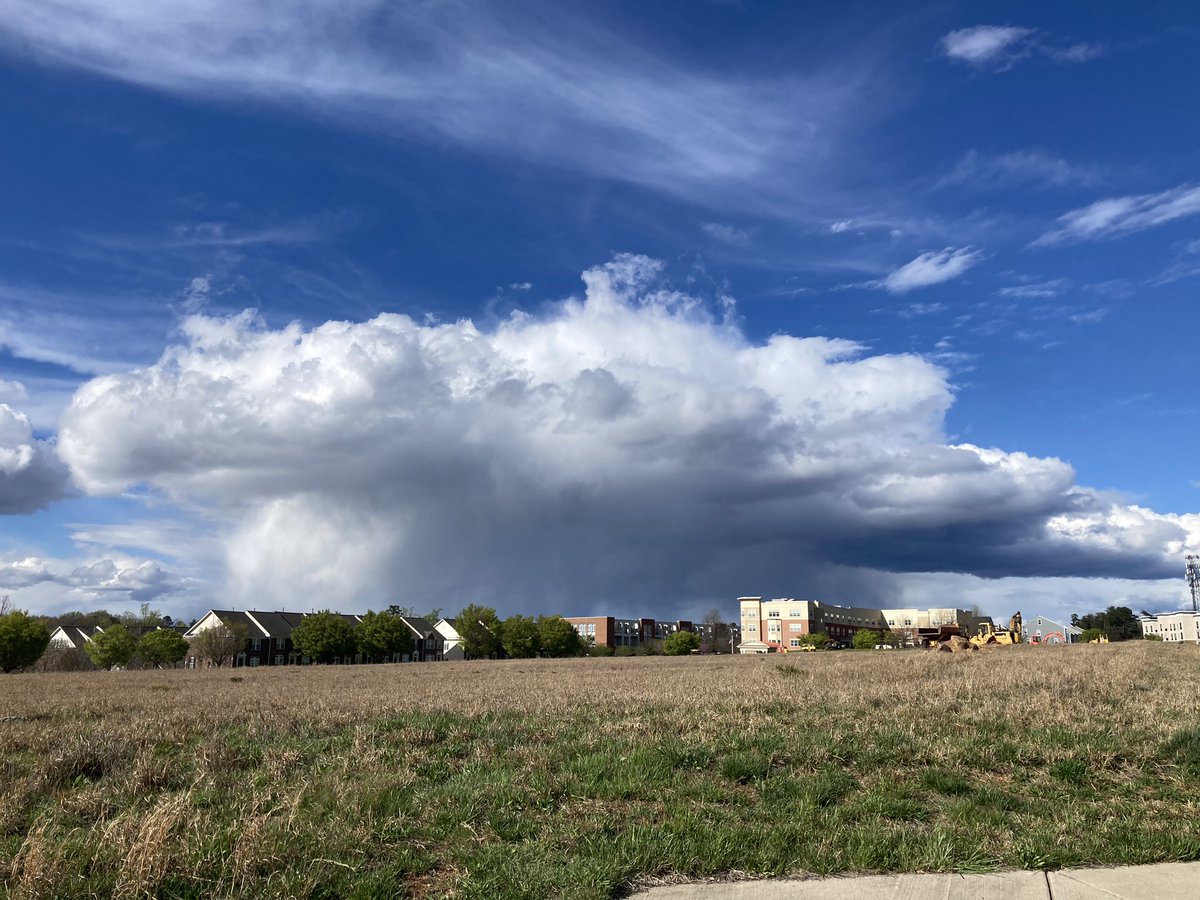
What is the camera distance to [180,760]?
1136cm

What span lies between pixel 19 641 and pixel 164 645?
784 inches

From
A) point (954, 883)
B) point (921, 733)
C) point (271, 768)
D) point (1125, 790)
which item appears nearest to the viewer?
point (954, 883)

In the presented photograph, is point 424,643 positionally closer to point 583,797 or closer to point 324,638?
point 324,638

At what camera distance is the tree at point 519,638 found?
127750 millimetres

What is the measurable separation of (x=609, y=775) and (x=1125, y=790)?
5836 mm

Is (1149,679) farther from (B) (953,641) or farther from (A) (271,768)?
(B) (953,641)

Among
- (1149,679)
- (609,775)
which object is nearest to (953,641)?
(1149,679)

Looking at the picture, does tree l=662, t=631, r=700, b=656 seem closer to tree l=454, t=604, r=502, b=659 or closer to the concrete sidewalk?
tree l=454, t=604, r=502, b=659

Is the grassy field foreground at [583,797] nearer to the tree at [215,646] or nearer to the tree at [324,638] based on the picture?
the tree at [215,646]

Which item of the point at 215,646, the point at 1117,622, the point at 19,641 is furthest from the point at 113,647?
the point at 1117,622

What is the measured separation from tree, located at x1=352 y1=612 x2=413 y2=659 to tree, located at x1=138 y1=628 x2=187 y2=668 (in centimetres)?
2249

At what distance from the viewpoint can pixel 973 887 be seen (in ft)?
22.9

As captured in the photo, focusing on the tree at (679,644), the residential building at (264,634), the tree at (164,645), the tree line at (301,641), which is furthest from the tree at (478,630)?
the tree at (164,645)

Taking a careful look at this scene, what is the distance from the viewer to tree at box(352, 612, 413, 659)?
118 metres
